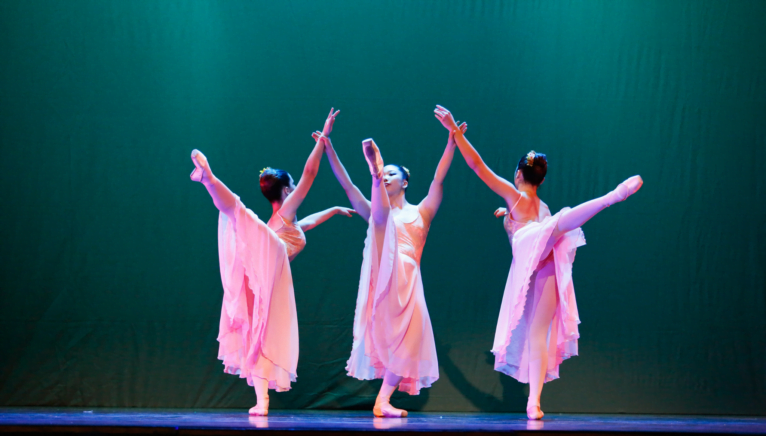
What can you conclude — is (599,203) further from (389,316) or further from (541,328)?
(389,316)

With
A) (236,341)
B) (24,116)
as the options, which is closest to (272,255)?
(236,341)

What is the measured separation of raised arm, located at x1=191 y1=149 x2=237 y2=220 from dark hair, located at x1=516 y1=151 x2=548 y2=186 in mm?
1601

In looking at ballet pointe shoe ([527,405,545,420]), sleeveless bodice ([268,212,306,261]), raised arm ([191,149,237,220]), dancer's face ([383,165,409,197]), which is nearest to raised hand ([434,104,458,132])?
dancer's face ([383,165,409,197])

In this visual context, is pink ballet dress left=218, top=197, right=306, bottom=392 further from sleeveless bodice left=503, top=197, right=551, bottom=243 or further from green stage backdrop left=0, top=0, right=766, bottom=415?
sleeveless bodice left=503, top=197, right=551, bottom=243

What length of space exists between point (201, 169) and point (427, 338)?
4.82 ft

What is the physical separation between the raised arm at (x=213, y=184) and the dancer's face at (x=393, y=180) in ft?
2.81

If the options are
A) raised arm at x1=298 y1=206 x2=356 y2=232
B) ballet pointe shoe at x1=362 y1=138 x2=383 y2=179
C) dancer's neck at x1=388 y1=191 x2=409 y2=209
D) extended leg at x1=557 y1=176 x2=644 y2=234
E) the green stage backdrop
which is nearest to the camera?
ballet pointe shoe at x1=362 y1=138 x2=383 y2=179

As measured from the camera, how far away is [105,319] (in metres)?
4.61

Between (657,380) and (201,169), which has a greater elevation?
(201,169)

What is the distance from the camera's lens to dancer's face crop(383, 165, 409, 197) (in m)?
3.64

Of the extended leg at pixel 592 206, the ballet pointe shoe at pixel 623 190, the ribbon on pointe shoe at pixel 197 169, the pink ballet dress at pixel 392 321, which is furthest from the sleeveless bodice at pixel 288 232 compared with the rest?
the ballet pointe shoe at pixel 623 190

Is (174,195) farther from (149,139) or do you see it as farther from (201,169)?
(201,169)

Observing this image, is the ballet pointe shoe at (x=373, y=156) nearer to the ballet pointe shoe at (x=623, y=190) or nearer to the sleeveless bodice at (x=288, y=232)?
the sleeveless bodice at (x=288, y=232)
